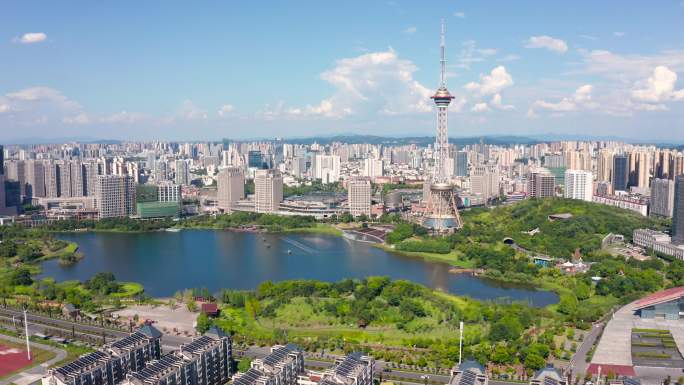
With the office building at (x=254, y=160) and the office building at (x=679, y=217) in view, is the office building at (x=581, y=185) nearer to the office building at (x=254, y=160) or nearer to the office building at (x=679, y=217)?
the office building at (x=679, y=217)

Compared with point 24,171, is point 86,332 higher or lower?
lower

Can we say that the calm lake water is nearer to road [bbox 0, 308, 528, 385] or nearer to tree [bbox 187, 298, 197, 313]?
tree [bbox 187, 298, 197, 313]

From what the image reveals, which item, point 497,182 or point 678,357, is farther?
point 497,182

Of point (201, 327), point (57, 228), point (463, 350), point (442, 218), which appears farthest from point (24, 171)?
point (463, 350)

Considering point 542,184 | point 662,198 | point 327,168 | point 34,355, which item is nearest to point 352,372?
point 34,355

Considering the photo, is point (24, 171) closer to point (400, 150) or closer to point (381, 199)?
point (381, 199)

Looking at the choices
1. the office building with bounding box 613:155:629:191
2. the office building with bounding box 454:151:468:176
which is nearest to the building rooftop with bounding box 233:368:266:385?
the office building with bounding box 613:155:629:191
